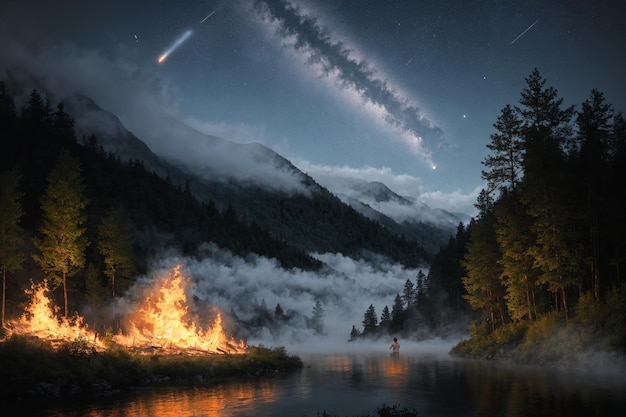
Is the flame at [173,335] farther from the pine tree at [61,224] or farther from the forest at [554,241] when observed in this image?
the forest at [554,241]

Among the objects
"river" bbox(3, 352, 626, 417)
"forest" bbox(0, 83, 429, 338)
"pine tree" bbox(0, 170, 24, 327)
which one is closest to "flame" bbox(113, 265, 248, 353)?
"forest" bbox(0, 83, 429, 338)

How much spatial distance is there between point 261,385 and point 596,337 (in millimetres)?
26061

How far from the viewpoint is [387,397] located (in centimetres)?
2912

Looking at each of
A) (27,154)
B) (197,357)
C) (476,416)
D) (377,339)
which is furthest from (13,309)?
(377,339)

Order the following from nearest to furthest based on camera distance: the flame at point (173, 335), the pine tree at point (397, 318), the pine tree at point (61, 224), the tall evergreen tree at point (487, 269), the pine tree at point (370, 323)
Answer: the flame at point (173, 335) < the pine tree at point (61, 224) < the tall evergreen tree at point (487, 269) < the pine tree at point (397, 318) < the pine tree at point (370, 323)

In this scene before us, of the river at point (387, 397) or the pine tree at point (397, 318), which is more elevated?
the river at point (387, 397)

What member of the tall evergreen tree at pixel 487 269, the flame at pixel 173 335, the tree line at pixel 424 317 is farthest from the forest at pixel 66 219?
the tree line at pixel 424 317

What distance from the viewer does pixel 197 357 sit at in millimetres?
46094

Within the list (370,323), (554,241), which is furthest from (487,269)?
(370,323)

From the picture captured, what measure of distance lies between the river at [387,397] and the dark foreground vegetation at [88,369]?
291 cm

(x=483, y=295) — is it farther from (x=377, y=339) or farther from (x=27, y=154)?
(x=377, y=339)

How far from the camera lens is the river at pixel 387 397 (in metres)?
23.3

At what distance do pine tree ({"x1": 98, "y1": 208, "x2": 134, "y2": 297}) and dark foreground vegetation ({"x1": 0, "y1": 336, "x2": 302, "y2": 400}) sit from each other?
81.5ft

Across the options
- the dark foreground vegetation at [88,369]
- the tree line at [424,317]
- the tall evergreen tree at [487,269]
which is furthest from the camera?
the tree line at [424,317]
